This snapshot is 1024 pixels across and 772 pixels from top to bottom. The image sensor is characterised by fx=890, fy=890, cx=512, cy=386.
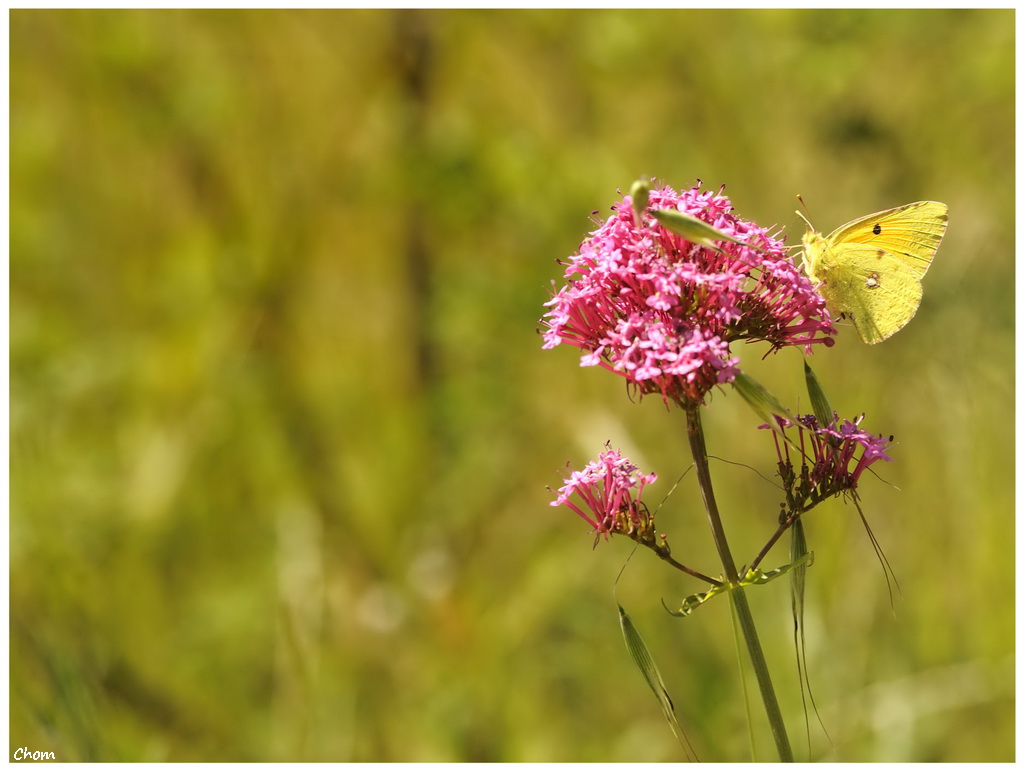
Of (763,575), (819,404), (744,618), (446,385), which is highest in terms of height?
(446,385)

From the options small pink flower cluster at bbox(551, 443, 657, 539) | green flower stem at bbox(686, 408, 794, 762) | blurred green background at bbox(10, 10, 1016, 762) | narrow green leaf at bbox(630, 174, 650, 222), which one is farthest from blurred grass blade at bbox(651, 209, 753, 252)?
blurred green background at bbox(10, 10, 1016, 762)

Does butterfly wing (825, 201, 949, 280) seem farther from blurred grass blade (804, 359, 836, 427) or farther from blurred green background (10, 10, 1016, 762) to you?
blurred green background (10, 10, 1016, 762)

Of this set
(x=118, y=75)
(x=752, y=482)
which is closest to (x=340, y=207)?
(x=118, y=75)

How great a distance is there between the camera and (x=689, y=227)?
1.79 m

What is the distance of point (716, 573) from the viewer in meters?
4.78

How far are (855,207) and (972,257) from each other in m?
0.63

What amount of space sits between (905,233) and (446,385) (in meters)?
3.29

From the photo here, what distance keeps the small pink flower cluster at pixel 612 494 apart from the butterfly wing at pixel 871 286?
2.97 ft

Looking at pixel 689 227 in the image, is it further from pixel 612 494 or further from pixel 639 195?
pixel 612 494

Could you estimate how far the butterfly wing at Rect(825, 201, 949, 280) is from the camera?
250 centimetres

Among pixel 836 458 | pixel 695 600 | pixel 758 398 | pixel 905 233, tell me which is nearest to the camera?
pixel 758 398

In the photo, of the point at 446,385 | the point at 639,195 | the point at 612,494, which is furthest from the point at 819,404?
the point at 446,385

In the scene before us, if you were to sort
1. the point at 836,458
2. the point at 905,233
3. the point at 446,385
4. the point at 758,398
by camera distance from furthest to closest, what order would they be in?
the point at 446,385
the point at 905,233
the point at 836,458
the point at 758,398

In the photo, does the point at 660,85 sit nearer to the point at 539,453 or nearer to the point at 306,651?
A: the point at 539,453
